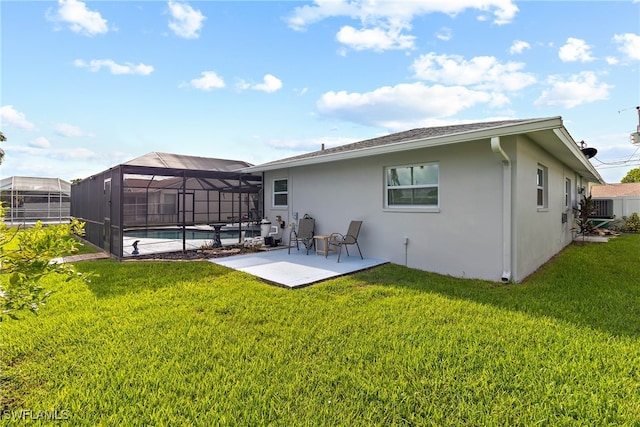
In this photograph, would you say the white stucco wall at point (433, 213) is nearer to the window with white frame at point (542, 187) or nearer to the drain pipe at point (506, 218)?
the drain pipe at point (506, 218)

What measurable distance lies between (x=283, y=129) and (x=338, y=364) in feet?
40.5

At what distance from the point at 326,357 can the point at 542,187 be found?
7.82 meters

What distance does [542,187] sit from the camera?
26.4 ft

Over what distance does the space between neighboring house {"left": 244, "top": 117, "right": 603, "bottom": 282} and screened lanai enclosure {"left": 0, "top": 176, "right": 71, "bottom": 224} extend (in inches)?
881

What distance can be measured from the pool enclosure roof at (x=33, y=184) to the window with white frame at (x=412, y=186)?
2553cm

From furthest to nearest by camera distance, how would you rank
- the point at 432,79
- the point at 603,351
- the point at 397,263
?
the point at 432,79, the point at 397,263, the point at 603,351

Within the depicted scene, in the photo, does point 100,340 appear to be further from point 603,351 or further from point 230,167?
point 230,167

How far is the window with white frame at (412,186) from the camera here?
6770 mm

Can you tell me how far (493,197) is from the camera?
5.88 metres

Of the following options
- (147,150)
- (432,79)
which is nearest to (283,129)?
(432,79)

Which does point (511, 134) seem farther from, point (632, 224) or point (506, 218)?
point (632, 224)

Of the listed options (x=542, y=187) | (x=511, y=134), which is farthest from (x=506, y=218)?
(x=542, y=187)

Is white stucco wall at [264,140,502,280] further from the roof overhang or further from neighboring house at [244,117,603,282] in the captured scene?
the roof overhang

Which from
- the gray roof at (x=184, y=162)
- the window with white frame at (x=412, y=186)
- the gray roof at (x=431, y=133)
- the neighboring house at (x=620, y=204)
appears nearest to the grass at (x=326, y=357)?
the window with white frame at (x=412, y=186)
